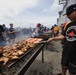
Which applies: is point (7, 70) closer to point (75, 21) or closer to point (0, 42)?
point (75, 21)

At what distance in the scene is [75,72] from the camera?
357cm

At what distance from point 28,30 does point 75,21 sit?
35076 mm

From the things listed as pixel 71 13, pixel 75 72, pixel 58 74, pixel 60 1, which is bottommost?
pixel 58 74

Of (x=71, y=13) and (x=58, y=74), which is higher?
(x=71, y=13)

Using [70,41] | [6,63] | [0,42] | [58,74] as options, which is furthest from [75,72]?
[0,42]

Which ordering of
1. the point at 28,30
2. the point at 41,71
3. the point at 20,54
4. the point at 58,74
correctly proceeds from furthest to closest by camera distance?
A: the point at 28,30
the point at 41,71
the point at 58,74
the point at 20,54

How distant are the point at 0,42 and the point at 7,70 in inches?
246

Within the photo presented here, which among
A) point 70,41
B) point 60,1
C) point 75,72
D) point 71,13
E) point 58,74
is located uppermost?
point 60,1

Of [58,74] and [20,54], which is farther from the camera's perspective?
[58,74]

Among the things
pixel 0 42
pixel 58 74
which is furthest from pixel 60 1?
pixel 58 74

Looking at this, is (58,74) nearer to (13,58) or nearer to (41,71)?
(41,71)

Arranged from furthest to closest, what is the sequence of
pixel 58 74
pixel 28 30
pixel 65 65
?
1. pixel 28 30
2. pixel 58 74
3. pixel 65 65

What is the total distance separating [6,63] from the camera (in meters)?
4.00

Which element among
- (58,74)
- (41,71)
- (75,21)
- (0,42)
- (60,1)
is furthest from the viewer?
(60,1)
